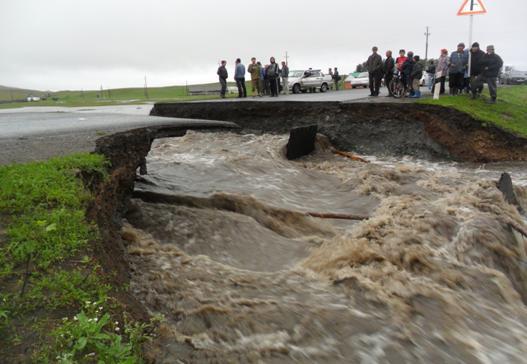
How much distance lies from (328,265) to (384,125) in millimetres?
9328

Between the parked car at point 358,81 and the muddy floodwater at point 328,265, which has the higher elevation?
the parked car at point 358,81

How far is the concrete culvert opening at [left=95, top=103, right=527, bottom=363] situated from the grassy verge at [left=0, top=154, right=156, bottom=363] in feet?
2.01

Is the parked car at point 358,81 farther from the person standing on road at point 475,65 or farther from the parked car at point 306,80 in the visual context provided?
the person standing on road at point 475,65

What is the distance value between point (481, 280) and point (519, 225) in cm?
257

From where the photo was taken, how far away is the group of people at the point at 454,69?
15.2 metres

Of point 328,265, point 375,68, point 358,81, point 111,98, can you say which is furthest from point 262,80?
point 111,98

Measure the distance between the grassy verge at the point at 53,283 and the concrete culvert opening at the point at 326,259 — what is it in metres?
Result: 0.61

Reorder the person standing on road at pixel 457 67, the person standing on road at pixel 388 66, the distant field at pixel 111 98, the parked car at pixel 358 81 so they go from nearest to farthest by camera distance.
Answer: the person standing on road at pixel 457 67
the person standing on road at pixel 388 66
the parked car at pixel 358 81
the distant field at pixel 111 98

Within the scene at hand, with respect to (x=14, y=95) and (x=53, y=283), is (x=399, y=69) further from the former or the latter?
(x=14, y=95)

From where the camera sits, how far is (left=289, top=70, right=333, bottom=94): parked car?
29.0 m

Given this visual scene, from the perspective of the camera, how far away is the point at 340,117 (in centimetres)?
1466

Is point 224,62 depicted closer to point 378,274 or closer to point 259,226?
point 259,226

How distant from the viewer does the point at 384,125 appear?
14203 millimetres

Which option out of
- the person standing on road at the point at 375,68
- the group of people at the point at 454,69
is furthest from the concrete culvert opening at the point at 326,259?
the person standing on road at the point at 375,68
